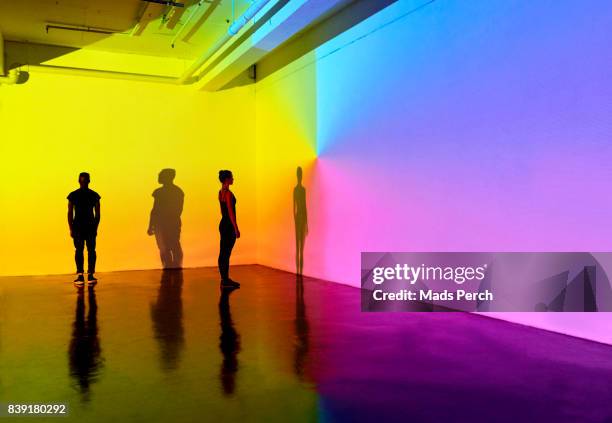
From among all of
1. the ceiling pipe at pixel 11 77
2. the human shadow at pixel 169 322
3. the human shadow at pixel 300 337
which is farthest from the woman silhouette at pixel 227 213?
the ceiling pipe at pixel 11 77

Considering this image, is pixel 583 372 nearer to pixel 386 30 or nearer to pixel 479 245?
pixel 479 245

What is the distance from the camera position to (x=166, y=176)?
8633mm

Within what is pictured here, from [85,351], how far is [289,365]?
1.39 m

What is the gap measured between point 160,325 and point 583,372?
3.02 metres

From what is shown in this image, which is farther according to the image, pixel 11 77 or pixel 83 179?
pixel 11 77

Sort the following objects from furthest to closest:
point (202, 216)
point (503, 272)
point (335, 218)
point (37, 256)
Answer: point (202, 216) → point (37, 256) → point (335, 218) → point (503, 272)

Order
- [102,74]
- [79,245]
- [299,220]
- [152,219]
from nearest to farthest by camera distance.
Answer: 1. [79,245]
2. [299,220]
3. [102,74]
4. [152,219]

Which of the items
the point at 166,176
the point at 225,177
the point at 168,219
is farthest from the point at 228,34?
the point at 168,219

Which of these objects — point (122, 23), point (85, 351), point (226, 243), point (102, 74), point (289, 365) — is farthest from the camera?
point (102, 74)

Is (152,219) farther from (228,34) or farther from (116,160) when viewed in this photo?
(228,34)

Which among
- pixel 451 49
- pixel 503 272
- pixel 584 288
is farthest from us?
pixel 451 49

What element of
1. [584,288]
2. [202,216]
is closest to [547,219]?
[584,288]

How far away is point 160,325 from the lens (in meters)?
4.46

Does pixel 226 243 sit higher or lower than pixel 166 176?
lower
